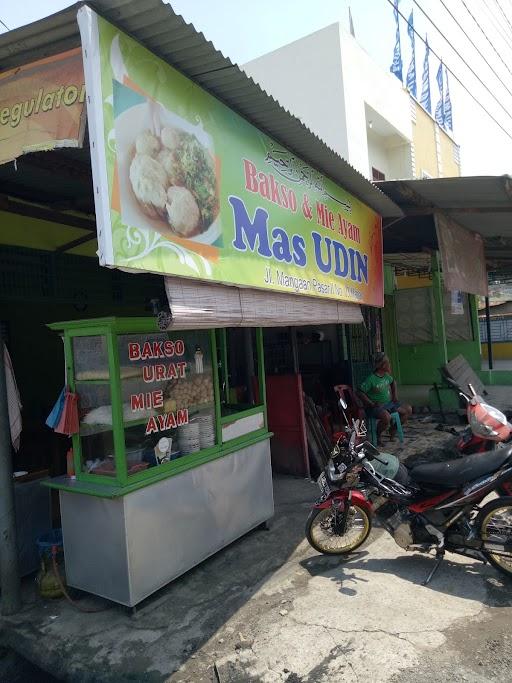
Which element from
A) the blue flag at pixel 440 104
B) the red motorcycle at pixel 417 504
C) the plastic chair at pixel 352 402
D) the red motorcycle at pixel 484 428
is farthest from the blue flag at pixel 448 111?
the red motorcycle at pixel 417 504

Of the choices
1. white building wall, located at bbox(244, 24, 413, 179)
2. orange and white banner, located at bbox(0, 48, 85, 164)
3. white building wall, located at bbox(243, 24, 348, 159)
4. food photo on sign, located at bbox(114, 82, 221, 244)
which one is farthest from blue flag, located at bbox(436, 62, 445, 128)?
orange and white banner, located at bbox(0, 48, 85, 164)

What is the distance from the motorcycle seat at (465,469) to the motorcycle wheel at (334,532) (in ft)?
2.15

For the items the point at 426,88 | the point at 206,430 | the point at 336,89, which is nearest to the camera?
the point at 206,430

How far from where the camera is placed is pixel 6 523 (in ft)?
11.3

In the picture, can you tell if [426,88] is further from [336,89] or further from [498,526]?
[498,526]

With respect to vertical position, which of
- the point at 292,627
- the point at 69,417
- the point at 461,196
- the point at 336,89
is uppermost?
the point at 336,89

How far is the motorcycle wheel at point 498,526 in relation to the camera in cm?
355

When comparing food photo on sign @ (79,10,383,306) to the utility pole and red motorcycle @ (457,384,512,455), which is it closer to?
the utility pole

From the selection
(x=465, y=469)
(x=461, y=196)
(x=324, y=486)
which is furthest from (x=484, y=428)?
(x=461, y=196)

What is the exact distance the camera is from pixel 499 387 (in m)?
11.6

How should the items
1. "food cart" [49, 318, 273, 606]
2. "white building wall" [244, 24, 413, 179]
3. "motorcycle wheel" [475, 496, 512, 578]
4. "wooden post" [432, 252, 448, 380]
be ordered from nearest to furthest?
"food cart" [49, 318, 273, 606], "motorcycle wheel" [475, 496, 512, 578], "wooden post" [432, 252, 448, 380], "white building wall" [244, 24, 413, 179]

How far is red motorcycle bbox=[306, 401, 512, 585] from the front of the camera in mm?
3598

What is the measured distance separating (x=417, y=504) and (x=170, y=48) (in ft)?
11.8

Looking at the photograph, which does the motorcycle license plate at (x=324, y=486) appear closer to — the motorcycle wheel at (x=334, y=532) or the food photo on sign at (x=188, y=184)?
the motorcycle wheel at (x=334, y=532)
